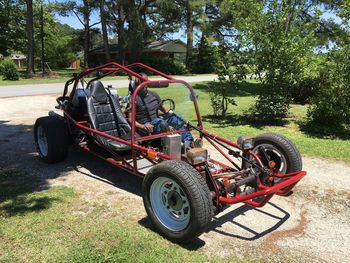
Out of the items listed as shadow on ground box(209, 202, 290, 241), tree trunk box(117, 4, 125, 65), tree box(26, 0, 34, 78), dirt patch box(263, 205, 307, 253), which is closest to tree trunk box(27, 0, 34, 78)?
tree box(26, 0, 34, 78)

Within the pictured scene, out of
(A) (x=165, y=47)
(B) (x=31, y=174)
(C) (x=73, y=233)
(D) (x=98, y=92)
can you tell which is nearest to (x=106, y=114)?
(D) (x=98, y=92)

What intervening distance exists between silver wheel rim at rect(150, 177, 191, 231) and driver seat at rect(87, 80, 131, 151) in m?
2.00

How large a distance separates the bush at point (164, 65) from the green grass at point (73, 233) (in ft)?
111

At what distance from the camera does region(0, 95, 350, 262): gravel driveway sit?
142 inches

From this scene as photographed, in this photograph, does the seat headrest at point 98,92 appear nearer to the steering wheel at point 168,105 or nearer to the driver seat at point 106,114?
the driver seat at point 106,114

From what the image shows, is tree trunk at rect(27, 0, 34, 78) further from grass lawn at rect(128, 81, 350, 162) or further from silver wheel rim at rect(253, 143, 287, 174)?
silver wheel rim at rect(253, 143, 287, 174)

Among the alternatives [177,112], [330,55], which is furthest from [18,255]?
[330,55]

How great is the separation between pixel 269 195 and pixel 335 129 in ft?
19.4

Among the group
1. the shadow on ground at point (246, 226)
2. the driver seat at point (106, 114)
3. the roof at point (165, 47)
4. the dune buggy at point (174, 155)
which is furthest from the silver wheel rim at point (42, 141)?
the roof at point (165, 47)

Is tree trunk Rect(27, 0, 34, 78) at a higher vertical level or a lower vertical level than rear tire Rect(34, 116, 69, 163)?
higher

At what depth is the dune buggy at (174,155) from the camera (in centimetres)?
361

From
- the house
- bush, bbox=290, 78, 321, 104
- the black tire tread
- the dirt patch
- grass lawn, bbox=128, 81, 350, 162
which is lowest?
the dirt patch

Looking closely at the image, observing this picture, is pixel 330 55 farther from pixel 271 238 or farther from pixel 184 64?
pixel 184 64

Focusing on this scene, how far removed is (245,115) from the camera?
11.0 metres
